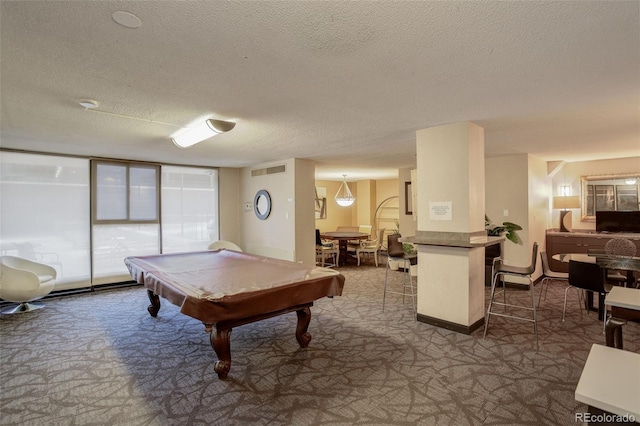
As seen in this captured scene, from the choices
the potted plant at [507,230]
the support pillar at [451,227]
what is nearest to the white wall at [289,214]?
the support pillar at [451,227]

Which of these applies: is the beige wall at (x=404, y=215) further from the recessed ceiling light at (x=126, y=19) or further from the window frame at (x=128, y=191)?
the recessed ceiling light at (x=126, y=19)

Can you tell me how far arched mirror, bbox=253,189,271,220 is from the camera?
6816 millimetres

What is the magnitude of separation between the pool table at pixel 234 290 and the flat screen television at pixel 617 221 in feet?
19.7

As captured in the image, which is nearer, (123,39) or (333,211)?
(123,39)

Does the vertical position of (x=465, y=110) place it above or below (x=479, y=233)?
above

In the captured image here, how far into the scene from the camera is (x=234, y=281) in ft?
10.2

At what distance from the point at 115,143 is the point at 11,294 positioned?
7.98 ft

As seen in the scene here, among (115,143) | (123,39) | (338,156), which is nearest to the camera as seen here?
(123,39)

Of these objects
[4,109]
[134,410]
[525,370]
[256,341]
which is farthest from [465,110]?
[4,109]

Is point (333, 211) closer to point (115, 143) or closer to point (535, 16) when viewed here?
point (115, 143)

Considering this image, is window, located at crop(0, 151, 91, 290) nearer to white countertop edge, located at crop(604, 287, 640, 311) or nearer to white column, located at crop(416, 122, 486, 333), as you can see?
white column, located at crop(416, 122, 486, 333)

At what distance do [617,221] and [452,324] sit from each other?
480 centimetres

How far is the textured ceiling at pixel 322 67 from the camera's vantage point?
163 cm

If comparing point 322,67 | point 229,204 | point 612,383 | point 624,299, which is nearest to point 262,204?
point 229,204
